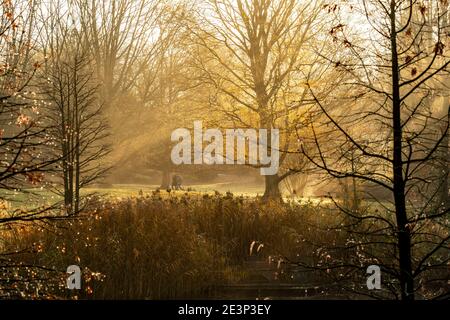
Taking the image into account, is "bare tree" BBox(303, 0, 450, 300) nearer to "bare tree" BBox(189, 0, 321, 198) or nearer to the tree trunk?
the tree trunk

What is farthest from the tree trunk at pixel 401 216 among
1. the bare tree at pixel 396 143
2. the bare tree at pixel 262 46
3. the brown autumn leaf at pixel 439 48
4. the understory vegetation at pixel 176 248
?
the bare tree at pixel 262 46

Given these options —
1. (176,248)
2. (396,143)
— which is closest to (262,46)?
(176,248)

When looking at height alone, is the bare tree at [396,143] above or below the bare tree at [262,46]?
below

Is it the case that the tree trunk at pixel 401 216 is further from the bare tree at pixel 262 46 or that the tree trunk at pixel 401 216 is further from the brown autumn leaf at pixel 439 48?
the bare tree at pixel 262 46

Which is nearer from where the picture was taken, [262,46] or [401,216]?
[401,216]

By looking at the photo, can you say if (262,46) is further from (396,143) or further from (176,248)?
(396,143)

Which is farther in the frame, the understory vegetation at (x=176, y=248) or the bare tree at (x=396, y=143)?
the understory vegetation at (x=176, y=248)

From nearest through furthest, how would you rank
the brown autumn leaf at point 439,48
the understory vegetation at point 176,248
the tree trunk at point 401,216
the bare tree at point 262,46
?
1. the brown autumn leaf at point 439,48
2. the tree trunk at point 401,216
3. the understory vegetation at point 176,248
4. the bare tree at point 262,46

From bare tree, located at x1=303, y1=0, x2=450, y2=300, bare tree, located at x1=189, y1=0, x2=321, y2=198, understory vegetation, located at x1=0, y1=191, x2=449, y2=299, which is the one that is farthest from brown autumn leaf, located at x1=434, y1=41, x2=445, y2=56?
bare tree, located at x1=189, y1=0, x2=321, y2=198

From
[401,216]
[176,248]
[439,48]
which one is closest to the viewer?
[439,48]

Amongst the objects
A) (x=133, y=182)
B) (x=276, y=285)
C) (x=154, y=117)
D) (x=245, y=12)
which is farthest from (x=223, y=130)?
(x=133, y=182)

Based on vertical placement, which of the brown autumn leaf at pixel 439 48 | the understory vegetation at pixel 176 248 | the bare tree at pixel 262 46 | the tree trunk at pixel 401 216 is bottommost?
the understory vegetation at pixel 176 248

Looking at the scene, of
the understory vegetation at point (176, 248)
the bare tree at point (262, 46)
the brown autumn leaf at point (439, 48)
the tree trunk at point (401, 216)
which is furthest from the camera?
the bare tree at point (262, 46)
